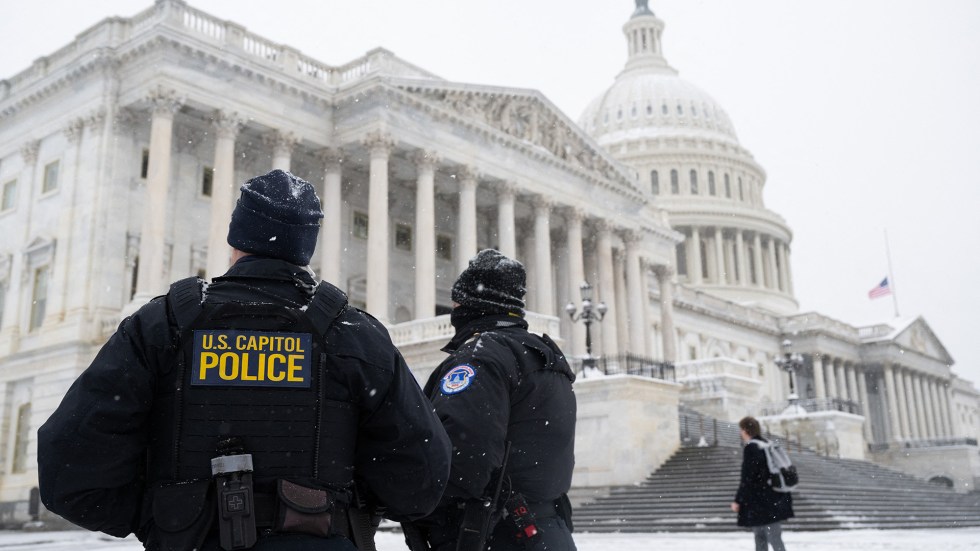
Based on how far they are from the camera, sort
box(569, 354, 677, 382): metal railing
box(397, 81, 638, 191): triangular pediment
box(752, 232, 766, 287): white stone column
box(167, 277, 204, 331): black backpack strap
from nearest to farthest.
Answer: box(167, 277, 204, 331): black backpack strap
box(569, 354, 677, 382): metal railing
box(397, 81, 638, 191): triangular pediment
box(752, 232, 766, 287): white stone column

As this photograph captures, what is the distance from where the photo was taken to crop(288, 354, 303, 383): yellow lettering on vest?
10.3 ft

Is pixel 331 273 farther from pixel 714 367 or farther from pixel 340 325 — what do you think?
pixel 340 325


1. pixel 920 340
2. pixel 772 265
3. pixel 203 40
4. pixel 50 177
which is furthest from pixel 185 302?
pixel 772 265

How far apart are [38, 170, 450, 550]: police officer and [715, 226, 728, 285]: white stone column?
92483mm

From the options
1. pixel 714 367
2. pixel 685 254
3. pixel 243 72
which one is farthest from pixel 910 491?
pixel 685 254

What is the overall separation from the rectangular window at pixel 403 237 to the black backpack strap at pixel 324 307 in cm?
3650

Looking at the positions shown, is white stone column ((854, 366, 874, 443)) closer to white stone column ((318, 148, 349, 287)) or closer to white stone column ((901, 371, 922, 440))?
white stone column ((901, 371, 922, 440))

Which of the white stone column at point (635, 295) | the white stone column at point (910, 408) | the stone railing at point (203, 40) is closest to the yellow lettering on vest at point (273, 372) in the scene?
the stone railing at point (203, 40)

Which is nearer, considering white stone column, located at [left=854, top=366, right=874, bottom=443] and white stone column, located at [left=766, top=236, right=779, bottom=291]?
white stone column, located at [left=854, top=366, right=874, bottom=443]

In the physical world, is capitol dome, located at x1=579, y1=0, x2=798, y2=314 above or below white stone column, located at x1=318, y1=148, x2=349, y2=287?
above

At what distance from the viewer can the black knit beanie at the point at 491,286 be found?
502cm

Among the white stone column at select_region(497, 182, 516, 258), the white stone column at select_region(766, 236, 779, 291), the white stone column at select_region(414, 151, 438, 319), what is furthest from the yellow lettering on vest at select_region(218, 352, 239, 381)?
the white stone column at select_region(766, 236, 779, 291)

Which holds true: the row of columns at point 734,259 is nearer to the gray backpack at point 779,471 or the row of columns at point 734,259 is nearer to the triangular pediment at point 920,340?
the triangular pediment at point 920,340

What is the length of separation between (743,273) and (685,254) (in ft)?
20.3
